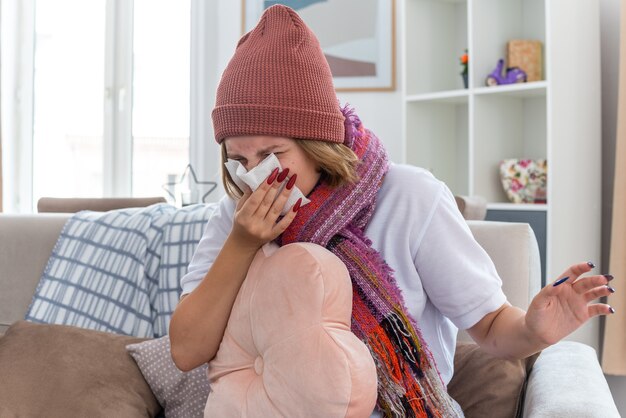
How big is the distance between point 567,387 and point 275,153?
2.09 feet

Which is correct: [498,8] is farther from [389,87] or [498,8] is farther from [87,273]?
[87,273]

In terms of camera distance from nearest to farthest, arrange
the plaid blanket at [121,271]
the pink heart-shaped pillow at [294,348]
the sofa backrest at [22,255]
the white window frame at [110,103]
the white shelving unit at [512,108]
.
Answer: the pink heart-shaped pillow at [294,348] < the plaid blanket at [121,271] < the sofa backrest at [22,255] < the white shelving unit at [512,108] < the white window frame at [110,103]

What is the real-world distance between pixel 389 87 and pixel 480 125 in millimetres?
759

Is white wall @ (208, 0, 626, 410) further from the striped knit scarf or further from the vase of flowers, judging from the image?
the striped knit scarf

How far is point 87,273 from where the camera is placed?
2148mm

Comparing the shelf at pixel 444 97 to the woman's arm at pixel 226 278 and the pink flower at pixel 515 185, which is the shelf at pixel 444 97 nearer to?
the pink flower at pixel 515 185

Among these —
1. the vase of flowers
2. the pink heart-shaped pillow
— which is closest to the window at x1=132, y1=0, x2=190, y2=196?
the vase of flowers

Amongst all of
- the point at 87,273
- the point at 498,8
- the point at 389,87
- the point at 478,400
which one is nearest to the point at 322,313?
the point at 478,400

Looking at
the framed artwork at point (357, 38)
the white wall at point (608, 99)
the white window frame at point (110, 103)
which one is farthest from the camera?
the white window frame at point (110, 103)

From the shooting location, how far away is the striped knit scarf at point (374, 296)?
1232 millimetres

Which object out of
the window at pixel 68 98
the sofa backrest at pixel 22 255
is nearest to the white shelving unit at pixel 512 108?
the sofa backrest at pixel 22 255

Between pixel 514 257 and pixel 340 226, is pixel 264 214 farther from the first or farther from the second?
pixel 514 257

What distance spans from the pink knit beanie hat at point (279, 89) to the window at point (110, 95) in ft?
10.4

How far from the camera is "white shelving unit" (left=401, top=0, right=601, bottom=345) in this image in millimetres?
2898
